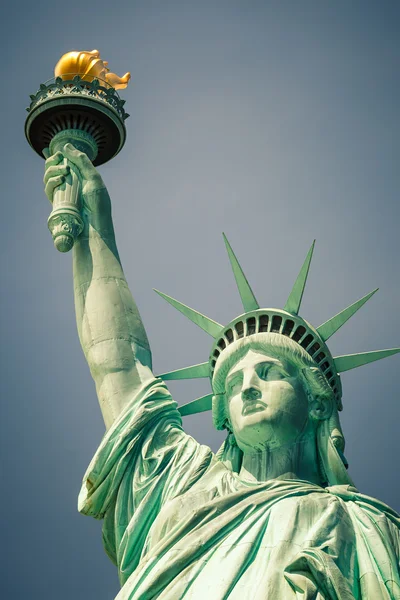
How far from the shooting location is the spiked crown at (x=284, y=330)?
43.2 ft

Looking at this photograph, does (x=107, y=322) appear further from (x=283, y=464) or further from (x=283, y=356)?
(x=283, y=464)

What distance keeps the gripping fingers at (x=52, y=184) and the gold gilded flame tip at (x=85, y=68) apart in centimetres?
130

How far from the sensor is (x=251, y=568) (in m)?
10.9

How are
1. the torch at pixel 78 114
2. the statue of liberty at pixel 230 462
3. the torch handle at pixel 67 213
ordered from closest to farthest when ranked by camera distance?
1. the statue of liberty at pixel 230 462
2. the torch handle at pixel 67 213
3. the torch at pixel 78 114

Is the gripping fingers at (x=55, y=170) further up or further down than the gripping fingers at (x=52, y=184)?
further up

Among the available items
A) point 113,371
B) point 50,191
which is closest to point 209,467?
point 113,371

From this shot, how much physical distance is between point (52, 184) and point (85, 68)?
5.23 ft

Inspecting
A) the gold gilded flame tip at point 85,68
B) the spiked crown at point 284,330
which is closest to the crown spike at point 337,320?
the spiked crown at point 284,330

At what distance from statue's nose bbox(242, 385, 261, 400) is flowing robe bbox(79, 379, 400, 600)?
0.67m

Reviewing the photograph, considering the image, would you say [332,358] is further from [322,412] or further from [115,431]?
[115,431]

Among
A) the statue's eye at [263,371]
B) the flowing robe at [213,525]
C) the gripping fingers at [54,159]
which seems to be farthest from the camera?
the gripping fingers at [54,159]

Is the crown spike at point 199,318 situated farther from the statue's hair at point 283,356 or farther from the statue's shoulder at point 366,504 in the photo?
the statue's shoulder at point 366,504

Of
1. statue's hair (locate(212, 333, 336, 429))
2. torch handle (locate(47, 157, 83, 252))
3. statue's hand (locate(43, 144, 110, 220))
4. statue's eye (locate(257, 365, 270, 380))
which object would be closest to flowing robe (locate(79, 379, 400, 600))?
statue's hair (locate(212, 333, 336, 429))

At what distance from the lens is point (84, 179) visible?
46.4 ft
